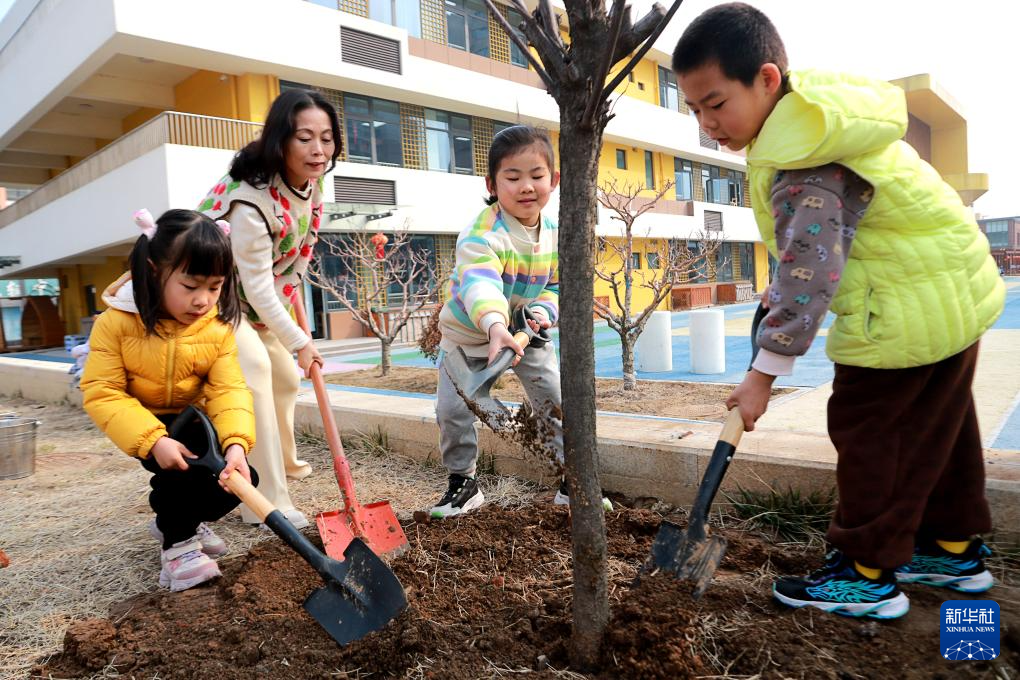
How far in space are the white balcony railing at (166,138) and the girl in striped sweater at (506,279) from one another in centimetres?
931

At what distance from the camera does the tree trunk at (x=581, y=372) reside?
4.58ft

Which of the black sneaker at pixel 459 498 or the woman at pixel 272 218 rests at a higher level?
the woman at pixel 272 218

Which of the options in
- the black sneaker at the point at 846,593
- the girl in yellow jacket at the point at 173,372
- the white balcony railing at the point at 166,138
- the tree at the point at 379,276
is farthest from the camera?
the tree at the point at 379,276

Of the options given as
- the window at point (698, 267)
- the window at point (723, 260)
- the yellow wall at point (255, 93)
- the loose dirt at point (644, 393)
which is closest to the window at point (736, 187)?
the window at point (723, 260)

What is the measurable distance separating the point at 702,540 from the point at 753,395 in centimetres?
40

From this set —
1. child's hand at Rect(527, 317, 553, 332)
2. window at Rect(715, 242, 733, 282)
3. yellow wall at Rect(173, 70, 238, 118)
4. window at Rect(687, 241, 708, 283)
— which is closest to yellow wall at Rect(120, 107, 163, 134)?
yellow wall at Rect(173, 70, 238, 118)

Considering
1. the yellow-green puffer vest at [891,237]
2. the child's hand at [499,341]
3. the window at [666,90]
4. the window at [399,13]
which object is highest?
the window at [666,90]

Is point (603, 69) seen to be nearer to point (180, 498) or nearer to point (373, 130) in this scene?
point (180, 498)

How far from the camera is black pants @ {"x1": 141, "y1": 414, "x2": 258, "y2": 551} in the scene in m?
2.31

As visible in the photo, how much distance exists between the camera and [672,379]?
7.09 metres

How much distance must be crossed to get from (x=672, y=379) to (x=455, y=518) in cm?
492

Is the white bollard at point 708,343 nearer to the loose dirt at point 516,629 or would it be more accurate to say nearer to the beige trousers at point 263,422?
the loose dirt at point 516,629

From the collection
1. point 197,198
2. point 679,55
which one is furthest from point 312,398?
point 197,198

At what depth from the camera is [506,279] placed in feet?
8.75
